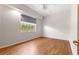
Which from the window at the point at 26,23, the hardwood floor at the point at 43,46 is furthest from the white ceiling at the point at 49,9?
the hardwood floor at the point at 43,46

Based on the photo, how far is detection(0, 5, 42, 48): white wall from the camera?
1.53 metres

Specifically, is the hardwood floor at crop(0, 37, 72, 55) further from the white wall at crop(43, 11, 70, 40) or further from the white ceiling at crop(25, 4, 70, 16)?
the white ceiling at crop(25, 4, 70, 16)

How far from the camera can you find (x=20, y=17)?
5.04 feet

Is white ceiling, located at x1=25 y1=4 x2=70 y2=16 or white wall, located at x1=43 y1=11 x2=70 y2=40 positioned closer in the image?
white ceiling, located at x1=25 y1=4 x2=70 y2=16

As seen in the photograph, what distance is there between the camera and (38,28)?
1.56 m

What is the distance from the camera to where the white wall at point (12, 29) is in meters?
1.53

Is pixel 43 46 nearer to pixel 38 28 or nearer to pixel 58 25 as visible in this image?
pixel 38 28

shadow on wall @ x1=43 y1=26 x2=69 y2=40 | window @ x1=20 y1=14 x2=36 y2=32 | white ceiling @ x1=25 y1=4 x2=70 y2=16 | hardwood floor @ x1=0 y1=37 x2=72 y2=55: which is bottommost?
hardwood floor @ x1=0 y1=37 x2=72 y2=55

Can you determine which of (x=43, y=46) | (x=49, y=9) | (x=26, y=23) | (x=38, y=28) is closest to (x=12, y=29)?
(x=26, y=23)

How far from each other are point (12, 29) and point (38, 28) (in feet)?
1.37

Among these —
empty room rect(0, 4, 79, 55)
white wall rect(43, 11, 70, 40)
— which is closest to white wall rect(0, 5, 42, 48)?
empty room rect(0, 4, 79, 55)

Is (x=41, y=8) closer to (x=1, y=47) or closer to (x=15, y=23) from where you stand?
(x=15, y=23)
